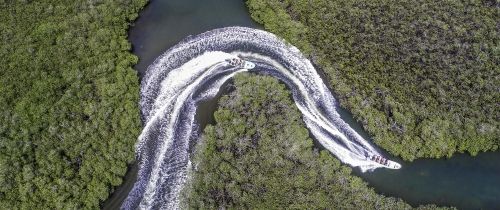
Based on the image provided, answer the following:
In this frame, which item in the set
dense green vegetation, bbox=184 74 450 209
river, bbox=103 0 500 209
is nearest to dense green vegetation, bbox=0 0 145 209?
river, bbox=103 0 500 209

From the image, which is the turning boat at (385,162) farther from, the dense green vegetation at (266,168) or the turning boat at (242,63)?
the turning boat at (242,63)

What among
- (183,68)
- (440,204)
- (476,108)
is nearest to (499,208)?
(440,204)

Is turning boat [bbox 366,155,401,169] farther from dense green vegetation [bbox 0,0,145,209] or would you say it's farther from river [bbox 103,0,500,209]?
dense green vegetation [bbox 0,0,145,209]

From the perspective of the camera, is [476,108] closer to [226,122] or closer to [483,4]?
[483,4]

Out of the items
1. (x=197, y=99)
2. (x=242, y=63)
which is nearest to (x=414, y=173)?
(x=242, y=63)

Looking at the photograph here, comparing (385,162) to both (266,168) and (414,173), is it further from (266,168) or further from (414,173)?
(266,168)
